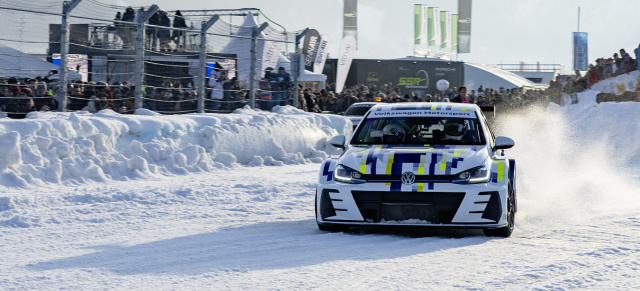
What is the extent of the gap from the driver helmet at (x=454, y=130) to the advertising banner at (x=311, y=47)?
21.5 m

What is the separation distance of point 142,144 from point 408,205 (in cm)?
668

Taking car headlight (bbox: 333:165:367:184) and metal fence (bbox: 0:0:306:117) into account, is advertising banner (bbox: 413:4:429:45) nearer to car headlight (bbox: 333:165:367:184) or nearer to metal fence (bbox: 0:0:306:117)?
metal fence (bbox: 0:0:306:117)

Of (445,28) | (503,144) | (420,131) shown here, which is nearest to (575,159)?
(420,131)

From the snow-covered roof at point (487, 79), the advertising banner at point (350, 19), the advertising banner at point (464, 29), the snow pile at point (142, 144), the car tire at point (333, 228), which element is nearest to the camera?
the car tire at point (333, 228)

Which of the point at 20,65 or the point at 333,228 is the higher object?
the point at 20,65

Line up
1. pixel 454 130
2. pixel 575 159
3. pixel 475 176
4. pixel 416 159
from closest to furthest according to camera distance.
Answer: pixel 475 176 → pixel 416 159 → pixel 454 130 → pixel 575 159

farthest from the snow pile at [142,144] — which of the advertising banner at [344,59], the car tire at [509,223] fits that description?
the advertising banner at [344,59]

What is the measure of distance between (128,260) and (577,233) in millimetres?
3912

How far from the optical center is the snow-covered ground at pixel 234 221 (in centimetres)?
561

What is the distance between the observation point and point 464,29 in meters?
59.1

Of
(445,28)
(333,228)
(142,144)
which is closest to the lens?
(333,228)

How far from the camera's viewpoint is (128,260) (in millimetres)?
6168

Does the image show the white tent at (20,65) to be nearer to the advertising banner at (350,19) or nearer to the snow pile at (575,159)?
→ the snow pile at (575,159)

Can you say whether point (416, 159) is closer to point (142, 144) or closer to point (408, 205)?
point (408, 205)
